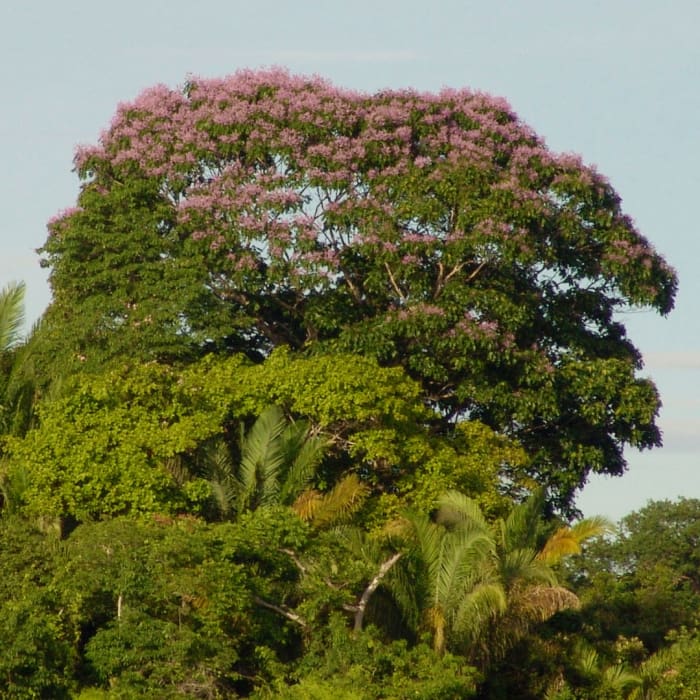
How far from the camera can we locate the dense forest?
68.2 ft

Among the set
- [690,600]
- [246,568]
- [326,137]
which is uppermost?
[326,137]

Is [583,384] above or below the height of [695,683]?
above

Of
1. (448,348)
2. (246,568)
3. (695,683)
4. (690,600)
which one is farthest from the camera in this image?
(690,600)

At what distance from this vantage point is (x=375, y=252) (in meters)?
26.4

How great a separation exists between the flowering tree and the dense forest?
5 cm

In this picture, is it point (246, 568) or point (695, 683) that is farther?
point (695, 683)

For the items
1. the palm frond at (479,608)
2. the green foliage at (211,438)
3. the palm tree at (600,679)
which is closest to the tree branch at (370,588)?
the palm frond at (479,608)

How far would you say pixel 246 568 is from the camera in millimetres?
21234

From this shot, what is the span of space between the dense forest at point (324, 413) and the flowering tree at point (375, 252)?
5 centimetres

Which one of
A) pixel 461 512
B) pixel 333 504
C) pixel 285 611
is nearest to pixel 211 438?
pixel 333 504

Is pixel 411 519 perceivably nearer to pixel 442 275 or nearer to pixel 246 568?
pixel 246 568

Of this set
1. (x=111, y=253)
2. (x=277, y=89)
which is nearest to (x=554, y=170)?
(x=277, y=89)

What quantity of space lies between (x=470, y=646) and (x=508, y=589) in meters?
0.93

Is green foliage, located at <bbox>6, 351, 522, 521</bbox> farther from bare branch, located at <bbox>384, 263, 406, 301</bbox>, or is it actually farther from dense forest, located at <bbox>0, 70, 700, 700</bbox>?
bare branch, located at <bbox>384, 263, 406, 301</bbox>
